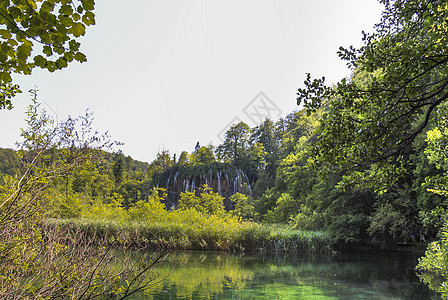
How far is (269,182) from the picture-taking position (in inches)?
1187

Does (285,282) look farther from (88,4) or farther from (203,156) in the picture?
(203,156)

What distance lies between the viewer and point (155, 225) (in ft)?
48.6

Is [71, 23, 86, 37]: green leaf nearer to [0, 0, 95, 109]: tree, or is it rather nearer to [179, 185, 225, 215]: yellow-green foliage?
[0, 0, 95, 109]: tree

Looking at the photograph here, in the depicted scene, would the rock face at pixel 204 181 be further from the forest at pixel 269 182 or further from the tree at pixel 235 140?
the tree at pixel 235 140

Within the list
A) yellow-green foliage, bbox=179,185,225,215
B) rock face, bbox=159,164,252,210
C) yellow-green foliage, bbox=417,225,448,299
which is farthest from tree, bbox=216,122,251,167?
yellow-green foliage, bbox=417,225,448,299

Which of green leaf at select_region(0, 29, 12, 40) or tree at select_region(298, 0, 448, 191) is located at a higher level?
tree at select_region(298, 0, 448, 191)

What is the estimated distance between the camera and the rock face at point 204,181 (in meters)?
30.8

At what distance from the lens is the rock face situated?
30797 millimetres

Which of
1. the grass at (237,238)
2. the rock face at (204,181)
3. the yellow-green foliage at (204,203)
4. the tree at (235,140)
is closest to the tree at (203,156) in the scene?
the tree at (235,140)

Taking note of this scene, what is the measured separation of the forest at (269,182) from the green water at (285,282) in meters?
0.67

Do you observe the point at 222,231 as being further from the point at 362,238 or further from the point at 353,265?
the point at 362,238

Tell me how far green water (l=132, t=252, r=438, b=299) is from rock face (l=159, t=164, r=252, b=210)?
2023cm

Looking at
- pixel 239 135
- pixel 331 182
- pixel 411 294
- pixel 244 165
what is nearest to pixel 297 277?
pixel 411 294

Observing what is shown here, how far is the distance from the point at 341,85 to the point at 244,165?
102ft
